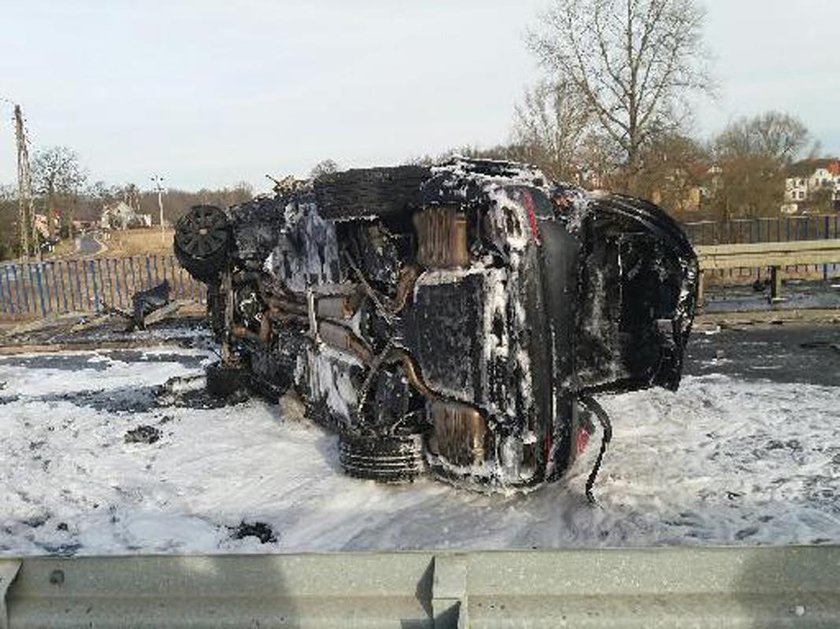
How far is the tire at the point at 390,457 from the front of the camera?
439 centimetres

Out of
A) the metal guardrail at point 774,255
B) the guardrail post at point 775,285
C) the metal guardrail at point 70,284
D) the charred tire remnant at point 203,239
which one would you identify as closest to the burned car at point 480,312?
the charred tire remnant at point 203,239

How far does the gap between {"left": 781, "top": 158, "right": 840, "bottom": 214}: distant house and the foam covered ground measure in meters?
25.0

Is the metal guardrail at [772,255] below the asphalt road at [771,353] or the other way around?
the other way around

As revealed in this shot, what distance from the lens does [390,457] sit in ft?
14.4

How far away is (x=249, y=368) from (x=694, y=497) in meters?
4.38

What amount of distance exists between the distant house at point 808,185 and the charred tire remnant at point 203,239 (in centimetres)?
2526

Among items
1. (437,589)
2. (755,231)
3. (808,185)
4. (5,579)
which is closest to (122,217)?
(808,185)

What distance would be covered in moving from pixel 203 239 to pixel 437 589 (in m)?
5.66

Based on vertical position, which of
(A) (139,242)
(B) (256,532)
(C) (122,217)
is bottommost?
(B) (256,532)

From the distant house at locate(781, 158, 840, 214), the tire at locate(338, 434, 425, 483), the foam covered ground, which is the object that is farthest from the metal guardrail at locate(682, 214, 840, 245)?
the tire at locate(338, 434, 425, 483)

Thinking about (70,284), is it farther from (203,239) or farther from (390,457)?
(390,457)

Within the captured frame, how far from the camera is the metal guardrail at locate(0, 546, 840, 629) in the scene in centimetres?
189

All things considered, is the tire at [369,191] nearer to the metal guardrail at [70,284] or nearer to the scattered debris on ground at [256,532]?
the scattered debris on ground at [256,532]

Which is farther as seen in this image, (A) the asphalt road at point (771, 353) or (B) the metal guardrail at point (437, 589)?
(A) the asphalt road at point (771, 353)
